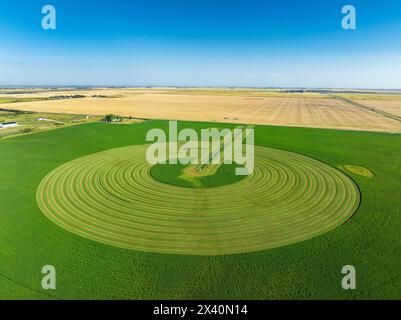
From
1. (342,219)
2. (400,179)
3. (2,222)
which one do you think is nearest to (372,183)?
(400,179)

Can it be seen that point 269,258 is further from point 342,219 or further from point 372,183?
point 372,183

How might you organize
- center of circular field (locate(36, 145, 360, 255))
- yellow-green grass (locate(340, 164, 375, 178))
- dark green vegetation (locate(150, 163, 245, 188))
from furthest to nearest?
1. yellow-green grass (locate(340, 164, 375, 178))
2. dark green vegetation (locate(150, 163, 245, 188))
3. center of circular field (locate(36, 145, 360, 255))

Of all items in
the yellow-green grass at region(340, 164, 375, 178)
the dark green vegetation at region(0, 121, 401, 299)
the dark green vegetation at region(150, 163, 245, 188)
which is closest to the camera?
the dark green vegetation at region(0, 121, 401, 299)

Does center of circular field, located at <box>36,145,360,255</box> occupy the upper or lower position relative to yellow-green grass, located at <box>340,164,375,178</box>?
lower

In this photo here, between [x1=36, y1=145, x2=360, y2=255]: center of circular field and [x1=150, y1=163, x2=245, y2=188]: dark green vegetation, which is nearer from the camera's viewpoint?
[x1=36, y1=145, x2=360, y2=255]: center of circular field

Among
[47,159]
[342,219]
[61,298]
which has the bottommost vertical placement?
[61,298]

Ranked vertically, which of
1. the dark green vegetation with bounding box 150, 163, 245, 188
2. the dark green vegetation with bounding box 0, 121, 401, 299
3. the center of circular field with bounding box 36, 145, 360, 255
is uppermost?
the dark green vegetation with bounding box 150, 163, 245, 188

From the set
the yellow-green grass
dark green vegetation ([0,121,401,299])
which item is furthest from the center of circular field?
the yellow-green grass

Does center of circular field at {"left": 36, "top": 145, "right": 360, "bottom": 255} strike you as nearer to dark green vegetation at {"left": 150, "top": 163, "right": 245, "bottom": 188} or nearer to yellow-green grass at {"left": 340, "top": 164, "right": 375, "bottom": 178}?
dark green vegetation at {"left": 150, "top": 163, "right": 245, "bottom": 188}
